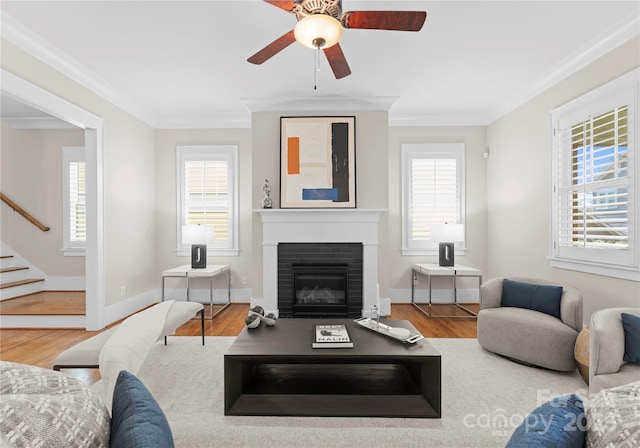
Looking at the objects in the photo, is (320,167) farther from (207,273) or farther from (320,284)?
(207,273)

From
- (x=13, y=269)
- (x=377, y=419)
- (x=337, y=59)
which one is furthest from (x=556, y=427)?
(x=13, y=269)

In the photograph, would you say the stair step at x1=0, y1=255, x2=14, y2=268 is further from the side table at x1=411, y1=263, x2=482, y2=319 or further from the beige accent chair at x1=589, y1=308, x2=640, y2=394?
the beige accent chair at x1=589, y1=308, x2=640, y2=394

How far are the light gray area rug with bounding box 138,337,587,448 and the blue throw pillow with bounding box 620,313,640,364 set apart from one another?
472 mm

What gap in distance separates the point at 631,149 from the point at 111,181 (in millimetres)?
5248

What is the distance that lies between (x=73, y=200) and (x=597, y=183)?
21.4 feet

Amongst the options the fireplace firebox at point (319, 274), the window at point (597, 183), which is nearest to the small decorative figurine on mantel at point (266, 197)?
the fireplace firebox at point (319, 274)

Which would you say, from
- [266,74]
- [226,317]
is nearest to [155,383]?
[226,317]

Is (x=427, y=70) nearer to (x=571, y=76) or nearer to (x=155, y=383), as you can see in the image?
(x=571, y=76)

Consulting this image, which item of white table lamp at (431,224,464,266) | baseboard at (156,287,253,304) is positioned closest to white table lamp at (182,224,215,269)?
baseboard at (156,287,253,304)

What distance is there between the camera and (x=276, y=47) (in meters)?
2.30

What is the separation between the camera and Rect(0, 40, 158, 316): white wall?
143 inches

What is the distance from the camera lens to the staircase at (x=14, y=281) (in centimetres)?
441

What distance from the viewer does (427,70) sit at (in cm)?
355

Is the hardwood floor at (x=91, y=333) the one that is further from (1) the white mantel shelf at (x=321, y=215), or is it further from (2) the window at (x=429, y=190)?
(1) the white mantel shelf at (x=321, y=215)
